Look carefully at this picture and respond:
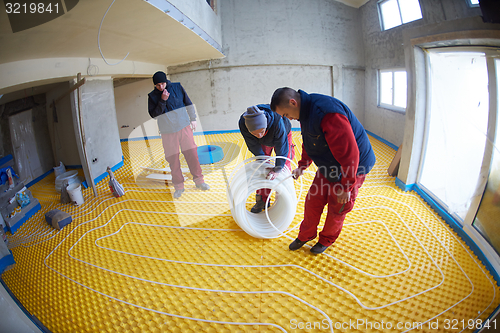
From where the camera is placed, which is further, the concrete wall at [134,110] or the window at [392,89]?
the concrete wall at [134,110]

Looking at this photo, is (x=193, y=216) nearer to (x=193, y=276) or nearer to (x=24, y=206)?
(x=193, y=276)

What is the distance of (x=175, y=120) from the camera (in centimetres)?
374

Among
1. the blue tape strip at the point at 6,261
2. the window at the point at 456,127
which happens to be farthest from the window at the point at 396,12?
the blue tape strip at the point at 6,261

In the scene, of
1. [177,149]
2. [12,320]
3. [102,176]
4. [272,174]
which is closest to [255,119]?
[272,174]

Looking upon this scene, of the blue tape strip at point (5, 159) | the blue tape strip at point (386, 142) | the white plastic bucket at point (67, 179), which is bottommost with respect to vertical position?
the blue tape strip at point (386, 142)

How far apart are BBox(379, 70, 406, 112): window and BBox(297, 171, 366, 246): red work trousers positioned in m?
4.68

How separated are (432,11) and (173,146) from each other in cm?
360

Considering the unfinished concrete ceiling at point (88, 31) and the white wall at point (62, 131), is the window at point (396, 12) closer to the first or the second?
A: the unfinished concrete ceiling at point (88, 31)

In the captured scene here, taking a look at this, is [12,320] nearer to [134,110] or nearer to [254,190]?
[254,190]

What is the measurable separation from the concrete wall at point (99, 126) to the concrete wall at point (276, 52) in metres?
3.25

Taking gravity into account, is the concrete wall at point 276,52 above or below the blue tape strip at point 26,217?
above

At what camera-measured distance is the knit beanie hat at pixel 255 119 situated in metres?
2.31

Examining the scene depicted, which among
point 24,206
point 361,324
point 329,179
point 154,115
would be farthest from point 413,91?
point 24,206

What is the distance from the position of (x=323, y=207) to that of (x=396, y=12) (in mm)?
5282
